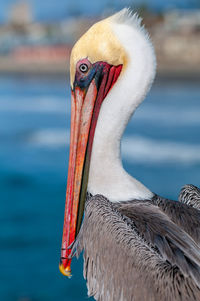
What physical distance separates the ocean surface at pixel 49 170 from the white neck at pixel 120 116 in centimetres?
203

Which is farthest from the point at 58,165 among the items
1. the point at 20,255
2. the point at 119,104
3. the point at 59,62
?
the point at 59,62

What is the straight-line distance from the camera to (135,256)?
165cm

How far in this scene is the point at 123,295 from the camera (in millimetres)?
1708

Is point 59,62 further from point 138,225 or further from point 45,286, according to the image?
point 138,225

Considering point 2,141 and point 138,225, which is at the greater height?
point 2,141

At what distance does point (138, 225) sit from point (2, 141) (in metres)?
7.70

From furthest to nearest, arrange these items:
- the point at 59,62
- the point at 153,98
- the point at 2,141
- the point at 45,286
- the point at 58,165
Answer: the point at 59,62 → the point at 153,98 → the point at 2,141 → the point at 58,165 → the point at 45,286

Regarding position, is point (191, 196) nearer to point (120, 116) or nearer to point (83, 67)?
point (120, 116)

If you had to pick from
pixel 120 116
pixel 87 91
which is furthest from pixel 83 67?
pixel 120 116

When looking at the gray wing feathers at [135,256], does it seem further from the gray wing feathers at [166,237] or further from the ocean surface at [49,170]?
the ocean surface at [49,170]

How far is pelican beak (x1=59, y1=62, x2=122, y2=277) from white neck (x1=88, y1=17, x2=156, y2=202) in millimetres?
23

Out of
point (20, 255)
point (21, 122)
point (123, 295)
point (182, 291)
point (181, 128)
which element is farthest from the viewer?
point (21, 122)

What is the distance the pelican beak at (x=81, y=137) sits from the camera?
6.48 ft

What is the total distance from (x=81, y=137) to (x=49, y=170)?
520 cm
